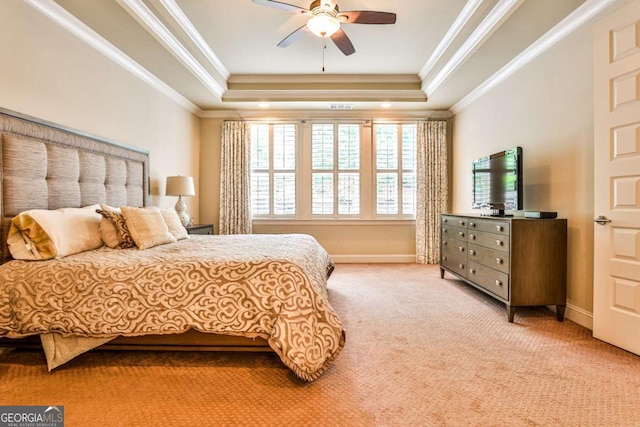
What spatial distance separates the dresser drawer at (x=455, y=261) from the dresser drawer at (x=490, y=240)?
307mm

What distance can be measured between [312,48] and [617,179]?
127 inches

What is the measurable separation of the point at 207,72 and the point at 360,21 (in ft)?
7.63

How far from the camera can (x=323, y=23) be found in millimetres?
2447

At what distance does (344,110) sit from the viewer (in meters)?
5.18

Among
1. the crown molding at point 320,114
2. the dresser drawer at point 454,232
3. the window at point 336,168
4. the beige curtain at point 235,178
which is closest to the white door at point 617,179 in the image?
the dresser drawer at point 454,232

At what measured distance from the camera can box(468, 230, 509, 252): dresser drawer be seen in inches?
107

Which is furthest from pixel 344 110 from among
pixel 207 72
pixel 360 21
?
pixel 360 21

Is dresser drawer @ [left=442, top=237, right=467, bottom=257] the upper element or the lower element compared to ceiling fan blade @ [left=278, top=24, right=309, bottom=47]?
lower

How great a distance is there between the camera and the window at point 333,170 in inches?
209

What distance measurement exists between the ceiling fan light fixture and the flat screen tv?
6.77 feet

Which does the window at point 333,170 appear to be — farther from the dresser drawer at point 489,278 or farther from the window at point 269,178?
the dresser drawer at point 489,278

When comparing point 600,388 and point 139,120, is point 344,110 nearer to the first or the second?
point 139,120

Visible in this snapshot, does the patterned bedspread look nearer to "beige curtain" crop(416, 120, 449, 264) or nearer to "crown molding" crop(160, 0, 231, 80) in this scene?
"crown molding" crop(160, 0, 231, 80)

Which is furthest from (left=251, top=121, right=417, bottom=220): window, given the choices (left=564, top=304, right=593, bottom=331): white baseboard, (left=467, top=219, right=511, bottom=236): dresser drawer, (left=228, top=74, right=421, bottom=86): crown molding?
(left=564, top=304, right=593, bottom=331): white baseboard
